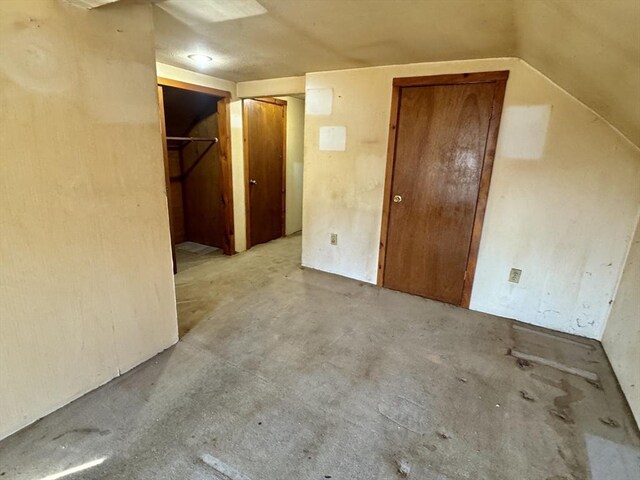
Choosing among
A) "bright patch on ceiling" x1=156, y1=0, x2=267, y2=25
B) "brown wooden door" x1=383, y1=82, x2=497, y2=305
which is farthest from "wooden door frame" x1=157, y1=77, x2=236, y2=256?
"brown wooden door" x1=383, y1=82, x2=497, y2=305

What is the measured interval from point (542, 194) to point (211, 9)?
255 cm

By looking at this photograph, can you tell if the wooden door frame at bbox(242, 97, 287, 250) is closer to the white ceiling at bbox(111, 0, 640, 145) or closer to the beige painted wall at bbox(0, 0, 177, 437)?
the white ceiling at bbox(111, 0, 640, 145)

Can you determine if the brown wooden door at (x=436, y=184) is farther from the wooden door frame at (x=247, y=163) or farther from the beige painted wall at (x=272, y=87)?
the wooden door frame at (x=247, y=163)

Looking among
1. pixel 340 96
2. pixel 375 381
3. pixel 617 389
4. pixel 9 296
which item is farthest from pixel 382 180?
pixel 9 296

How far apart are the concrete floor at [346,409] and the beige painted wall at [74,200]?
26cm

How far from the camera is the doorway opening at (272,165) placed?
4.25 metres

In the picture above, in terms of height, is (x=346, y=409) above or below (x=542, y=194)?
below

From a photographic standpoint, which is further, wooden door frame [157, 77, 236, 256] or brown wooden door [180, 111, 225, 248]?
brown wooden door [180, 111, 225, 248]

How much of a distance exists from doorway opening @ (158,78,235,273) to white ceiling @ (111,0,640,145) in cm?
135

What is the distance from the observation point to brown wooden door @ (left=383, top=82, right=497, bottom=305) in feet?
8.91

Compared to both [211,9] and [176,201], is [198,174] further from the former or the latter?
[211,9]

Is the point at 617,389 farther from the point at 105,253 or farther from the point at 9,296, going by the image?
the point at 9,296

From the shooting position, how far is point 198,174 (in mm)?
4469

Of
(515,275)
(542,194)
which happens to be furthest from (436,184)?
(515,275)
